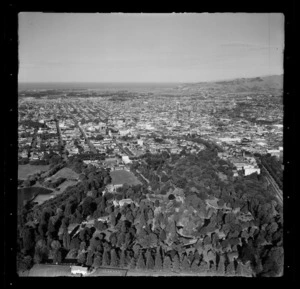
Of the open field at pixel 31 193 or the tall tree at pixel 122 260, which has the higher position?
the open field at pixel 31 193

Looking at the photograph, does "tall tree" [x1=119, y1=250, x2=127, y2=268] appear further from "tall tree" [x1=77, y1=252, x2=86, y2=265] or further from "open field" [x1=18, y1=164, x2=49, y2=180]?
"open field" [x1=18, y1=164, x2=49, y2=180]

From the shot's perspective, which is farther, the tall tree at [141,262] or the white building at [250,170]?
the white building at [250,170]

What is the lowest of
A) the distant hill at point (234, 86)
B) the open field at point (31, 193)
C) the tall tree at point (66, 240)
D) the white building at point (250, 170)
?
the tall tree at point (66, 240)

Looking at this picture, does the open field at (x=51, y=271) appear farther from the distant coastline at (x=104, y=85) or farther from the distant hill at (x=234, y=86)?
the distant hill at (x=234, y=86)

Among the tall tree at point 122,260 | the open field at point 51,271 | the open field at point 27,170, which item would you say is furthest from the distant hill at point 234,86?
the open field at point 51,271

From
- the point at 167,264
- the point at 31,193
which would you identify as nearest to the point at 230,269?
the point at 167,264

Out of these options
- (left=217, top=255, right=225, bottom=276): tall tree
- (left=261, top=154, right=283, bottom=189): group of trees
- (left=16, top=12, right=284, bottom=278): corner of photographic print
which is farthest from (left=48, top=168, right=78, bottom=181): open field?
(left=261, top=154, right=283, bottom=189): group of trees
